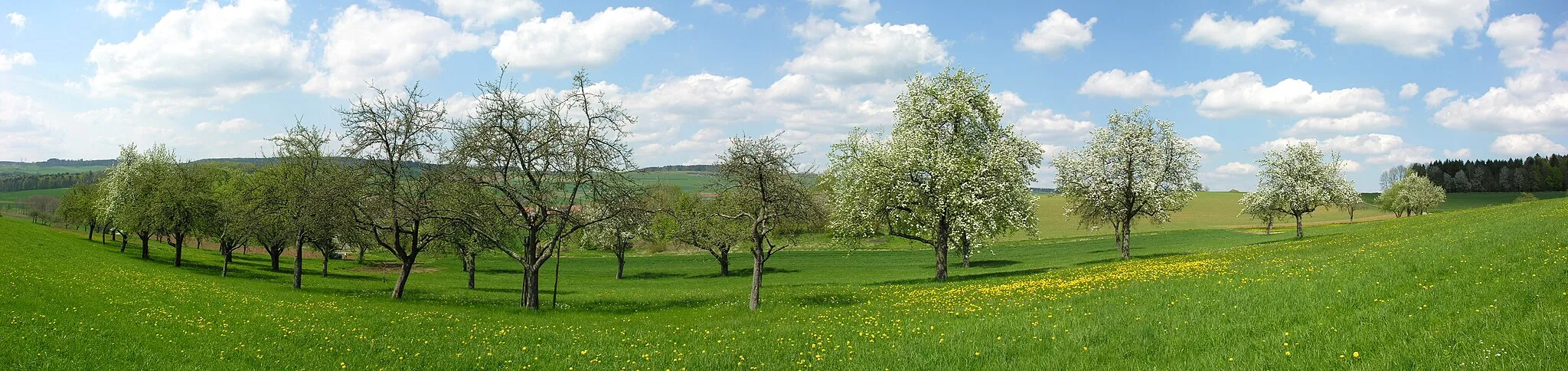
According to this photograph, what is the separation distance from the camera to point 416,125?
101 feet

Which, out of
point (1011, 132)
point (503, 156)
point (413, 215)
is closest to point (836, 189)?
point (1011, 132)

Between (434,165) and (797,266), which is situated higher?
(434,165)

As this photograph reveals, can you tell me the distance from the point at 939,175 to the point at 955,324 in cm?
2002

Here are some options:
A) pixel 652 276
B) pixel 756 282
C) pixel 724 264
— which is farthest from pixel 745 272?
pixel 756 282

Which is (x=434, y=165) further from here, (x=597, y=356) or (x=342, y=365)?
(x=597, y=356)

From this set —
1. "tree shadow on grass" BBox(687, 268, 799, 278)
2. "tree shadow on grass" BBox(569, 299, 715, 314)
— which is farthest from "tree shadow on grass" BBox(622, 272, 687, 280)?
"tree shadow on grass" BBox(569, 299, 715, 314)

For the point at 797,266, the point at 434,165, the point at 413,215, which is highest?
the point at 434,165

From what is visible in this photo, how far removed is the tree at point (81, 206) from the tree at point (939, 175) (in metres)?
79.1

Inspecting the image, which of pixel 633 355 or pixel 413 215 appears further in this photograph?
pixel 413 215

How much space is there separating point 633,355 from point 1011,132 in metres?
30.7

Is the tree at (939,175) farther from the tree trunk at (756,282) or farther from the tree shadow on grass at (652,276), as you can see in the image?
the tree shadow on grass at (652,276)

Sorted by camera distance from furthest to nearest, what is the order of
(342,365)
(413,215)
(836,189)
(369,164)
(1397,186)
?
(1397,186) → (836,189) → (369,164) → (413,215) → (342,365)

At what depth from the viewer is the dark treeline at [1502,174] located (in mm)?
143500

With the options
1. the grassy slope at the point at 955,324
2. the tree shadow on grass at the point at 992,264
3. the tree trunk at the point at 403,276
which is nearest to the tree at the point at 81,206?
the tree trunk at the point at 403,276
